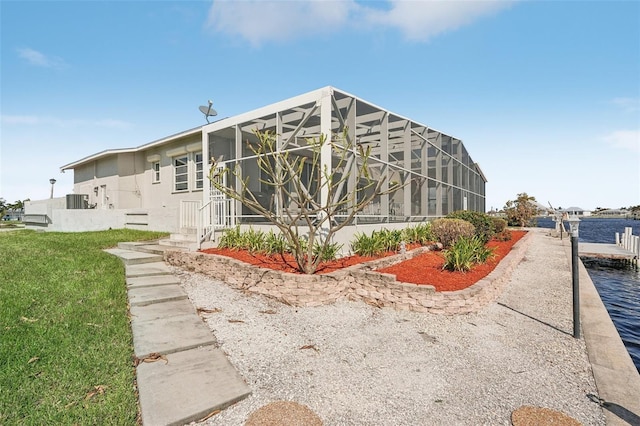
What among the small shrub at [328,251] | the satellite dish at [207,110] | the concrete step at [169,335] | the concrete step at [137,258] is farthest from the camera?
the satellite dish at [207,110]

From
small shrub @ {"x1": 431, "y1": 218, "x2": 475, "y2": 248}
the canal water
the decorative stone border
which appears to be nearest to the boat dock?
the canal water

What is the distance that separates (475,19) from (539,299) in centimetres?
771

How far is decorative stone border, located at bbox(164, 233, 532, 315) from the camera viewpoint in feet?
16.5

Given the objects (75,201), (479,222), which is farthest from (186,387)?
(75,201)

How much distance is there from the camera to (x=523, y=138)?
13117 mm

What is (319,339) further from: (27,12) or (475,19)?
(27,12)

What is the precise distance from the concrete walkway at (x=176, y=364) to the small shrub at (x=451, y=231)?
27.8 feet

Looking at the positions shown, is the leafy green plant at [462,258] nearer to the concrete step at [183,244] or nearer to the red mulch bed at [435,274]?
the red mulch bed at [435,274]

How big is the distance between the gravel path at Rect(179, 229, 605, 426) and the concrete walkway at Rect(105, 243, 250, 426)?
0.52 feet

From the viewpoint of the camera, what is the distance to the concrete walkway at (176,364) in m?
2.37

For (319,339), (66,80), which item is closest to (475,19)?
(319,339)

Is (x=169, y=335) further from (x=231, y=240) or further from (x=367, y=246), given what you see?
(x=367, y=246)

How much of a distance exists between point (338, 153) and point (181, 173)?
10268mm

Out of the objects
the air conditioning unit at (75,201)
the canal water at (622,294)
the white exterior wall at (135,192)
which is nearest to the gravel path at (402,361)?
the canal water at (622,294)
